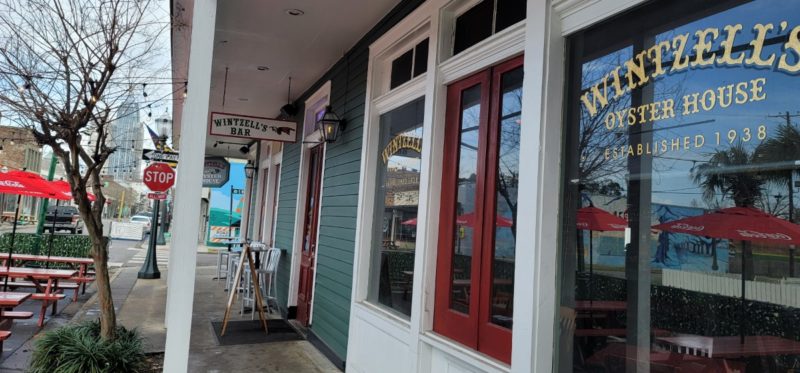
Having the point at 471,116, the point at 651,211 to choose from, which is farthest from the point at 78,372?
the point at 651,211

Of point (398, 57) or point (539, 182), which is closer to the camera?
point (539, 182)

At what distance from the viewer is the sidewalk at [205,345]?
4730 mm

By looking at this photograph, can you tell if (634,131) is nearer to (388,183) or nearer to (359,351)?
(388,183)

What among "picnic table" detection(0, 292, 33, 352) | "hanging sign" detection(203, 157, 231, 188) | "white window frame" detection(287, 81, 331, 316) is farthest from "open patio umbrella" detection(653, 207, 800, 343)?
"hanging sign" detection(203, 157, 231, 188)

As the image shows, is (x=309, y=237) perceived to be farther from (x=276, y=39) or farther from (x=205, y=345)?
(x=276, y=39)

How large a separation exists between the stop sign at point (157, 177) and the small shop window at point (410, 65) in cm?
696

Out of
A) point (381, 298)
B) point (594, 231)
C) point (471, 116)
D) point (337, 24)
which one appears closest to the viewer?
point (594, 231)

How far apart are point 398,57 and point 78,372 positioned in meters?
3.67

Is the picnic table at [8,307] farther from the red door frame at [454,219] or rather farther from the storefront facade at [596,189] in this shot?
the red door frame at [454,219]

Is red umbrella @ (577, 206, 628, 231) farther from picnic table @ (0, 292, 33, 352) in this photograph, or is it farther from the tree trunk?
picnic table @ (0, 292, 33, 352)

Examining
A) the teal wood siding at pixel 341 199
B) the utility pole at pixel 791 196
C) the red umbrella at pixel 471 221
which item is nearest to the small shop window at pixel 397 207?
the red umbrella at pixel 471 221

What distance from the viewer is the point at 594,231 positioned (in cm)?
220

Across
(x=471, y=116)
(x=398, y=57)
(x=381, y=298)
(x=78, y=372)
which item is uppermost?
(x=398, y=57)

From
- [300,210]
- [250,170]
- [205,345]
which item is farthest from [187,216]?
[250,170]
